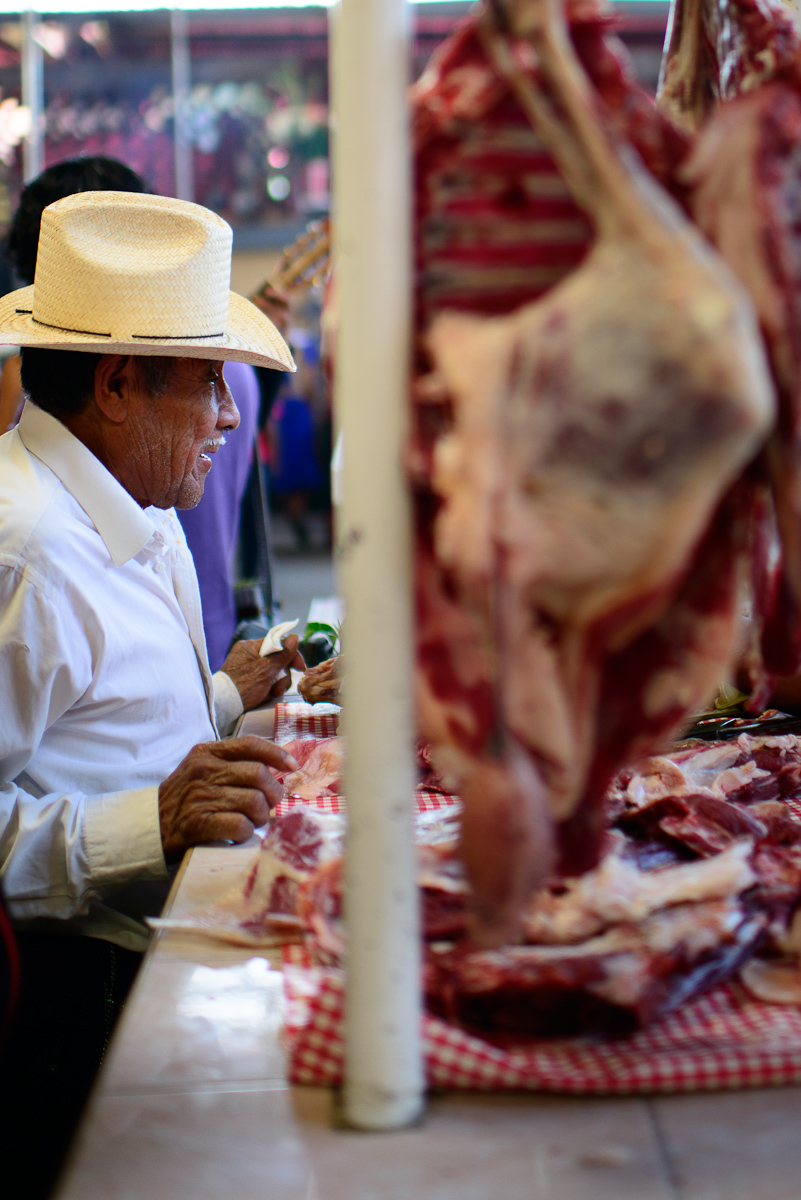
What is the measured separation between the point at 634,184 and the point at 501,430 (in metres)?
0.20

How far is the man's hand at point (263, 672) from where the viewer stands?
2.56 metres

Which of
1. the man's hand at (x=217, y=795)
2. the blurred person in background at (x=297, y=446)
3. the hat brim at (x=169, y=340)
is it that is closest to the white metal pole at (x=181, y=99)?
the blurred person in background at (x=297, y=446)

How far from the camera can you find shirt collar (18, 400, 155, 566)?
1992mm

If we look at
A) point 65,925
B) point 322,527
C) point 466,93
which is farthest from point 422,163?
point 322,527

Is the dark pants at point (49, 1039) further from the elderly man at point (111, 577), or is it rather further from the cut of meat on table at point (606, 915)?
the cut of meat on table at point (606, 915)

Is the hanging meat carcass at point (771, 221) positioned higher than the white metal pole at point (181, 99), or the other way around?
the white metal pole at point (181, 99)

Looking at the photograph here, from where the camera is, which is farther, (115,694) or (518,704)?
(115,694)

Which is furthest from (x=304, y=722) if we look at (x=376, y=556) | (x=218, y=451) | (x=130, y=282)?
(x=376, y=556)

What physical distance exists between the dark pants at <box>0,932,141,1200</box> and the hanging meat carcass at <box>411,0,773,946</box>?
3.53ft

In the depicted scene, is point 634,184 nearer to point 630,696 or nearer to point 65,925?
point 630,696

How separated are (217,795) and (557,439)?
0.99 metres

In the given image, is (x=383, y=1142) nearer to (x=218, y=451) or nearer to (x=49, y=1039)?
(x=49, y=1039)

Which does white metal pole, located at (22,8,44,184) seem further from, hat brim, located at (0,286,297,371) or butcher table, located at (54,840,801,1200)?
butcher table, located at (54,840,801,1200)

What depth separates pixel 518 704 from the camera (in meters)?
0.88
